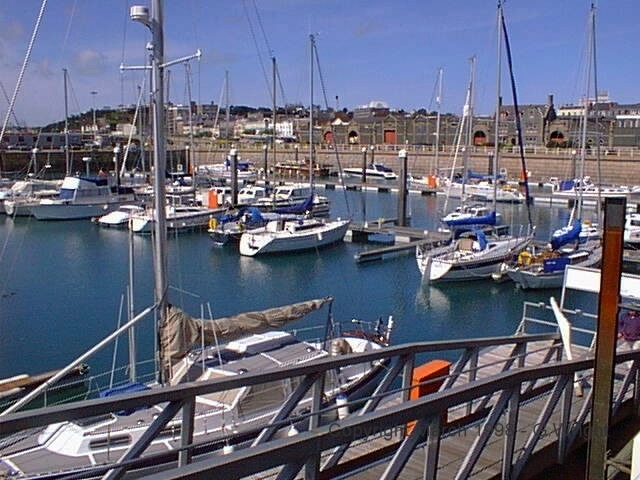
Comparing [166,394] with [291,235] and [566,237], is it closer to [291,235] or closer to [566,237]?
[566,237]

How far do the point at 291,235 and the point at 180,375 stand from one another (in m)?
20.9

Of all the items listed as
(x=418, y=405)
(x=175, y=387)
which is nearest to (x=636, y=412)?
(x=418, y=405)

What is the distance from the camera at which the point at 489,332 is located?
66.7ft

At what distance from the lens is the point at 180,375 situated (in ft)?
37.6

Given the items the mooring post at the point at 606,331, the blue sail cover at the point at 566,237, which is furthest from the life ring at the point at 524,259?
the mooring post at the point at 606,331

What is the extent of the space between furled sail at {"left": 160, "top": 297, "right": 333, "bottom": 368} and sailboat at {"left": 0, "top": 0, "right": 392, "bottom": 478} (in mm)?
17

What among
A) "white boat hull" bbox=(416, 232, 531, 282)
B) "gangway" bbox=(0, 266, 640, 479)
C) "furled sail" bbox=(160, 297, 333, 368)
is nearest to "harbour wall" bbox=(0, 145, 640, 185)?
"white boat hull" bbox=(416, 232, 531, 282)

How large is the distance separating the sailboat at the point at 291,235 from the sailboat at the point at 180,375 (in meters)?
16.8

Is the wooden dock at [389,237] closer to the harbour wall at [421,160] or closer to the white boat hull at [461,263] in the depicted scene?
the white boat hull at [461,263]

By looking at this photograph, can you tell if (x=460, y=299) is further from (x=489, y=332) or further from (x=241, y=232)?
(x=241, y=232)

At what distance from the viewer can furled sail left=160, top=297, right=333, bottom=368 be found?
452 inches

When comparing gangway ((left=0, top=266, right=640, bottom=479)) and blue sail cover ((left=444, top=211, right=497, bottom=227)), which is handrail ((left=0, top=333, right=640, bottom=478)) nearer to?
gangway ((left=0, top=266, right=640, bottom=479))

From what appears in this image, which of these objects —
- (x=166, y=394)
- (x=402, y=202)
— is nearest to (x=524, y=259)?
(x=402, y=202)

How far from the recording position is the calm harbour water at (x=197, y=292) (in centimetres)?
1897
